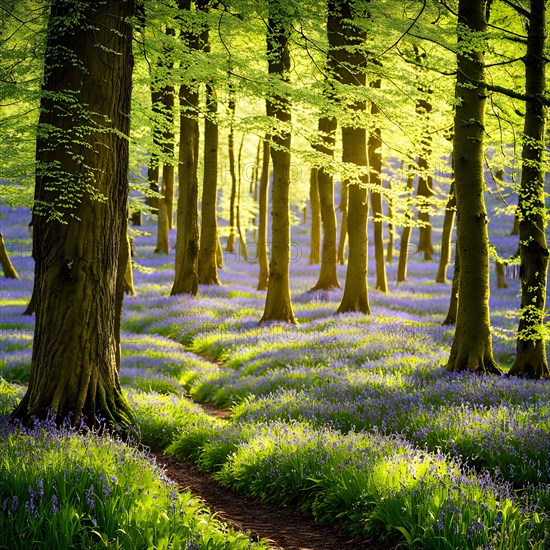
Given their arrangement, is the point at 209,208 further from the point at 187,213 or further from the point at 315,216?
the point at 315,216

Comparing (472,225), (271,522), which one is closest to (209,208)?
(472,225)

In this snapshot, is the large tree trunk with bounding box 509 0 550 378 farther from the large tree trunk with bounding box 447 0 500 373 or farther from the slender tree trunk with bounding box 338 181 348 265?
the slender tree trunk with bounding box 338 181 348 265

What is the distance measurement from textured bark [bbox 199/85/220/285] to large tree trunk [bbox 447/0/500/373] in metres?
12.0

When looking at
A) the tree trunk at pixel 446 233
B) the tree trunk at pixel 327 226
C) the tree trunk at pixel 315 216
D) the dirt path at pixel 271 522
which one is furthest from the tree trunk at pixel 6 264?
the dirt path at pixel 271 522

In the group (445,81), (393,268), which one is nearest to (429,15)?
(445,81)

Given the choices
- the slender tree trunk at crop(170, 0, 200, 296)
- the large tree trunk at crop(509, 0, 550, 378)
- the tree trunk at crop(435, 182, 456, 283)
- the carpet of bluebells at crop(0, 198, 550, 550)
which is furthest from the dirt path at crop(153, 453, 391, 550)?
the slender tree trunk at crop(170, 0, 200, 296)

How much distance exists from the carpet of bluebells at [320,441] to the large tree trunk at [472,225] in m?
0.56

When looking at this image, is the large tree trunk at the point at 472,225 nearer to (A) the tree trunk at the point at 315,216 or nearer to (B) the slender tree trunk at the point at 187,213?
(B) the slender tree trunk at the point at 187,213

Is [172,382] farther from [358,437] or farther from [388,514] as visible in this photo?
[388,514]

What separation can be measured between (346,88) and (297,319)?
10162 mm

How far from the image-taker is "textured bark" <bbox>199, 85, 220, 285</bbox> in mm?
22219

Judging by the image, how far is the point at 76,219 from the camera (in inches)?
266

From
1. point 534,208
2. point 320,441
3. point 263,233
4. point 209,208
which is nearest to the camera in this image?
point 320,441

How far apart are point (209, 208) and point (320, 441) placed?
17.3 meters
